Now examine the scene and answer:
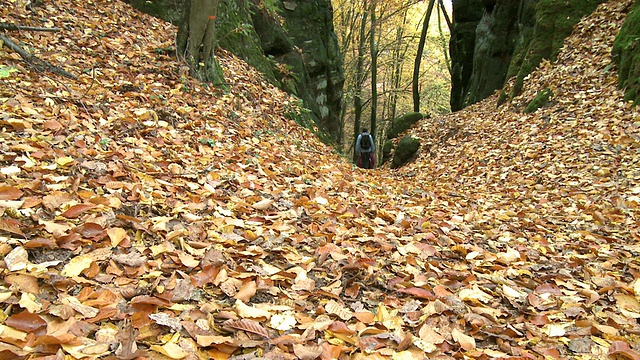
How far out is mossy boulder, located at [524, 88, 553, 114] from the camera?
27.2ft

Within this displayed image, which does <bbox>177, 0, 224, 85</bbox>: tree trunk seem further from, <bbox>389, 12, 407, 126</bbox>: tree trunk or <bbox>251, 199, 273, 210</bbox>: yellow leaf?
<bbox>389, 12, 407, 126</bbox>: tree trunk

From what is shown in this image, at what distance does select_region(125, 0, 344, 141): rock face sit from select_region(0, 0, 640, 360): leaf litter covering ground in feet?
10.0

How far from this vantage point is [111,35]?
6355mm

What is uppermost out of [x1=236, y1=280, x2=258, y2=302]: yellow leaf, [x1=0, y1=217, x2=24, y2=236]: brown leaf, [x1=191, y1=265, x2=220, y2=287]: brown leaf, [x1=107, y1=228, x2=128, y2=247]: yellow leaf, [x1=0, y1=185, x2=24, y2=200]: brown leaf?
[x1=0, y1=185, x2=24, y2=200]: brown leaf

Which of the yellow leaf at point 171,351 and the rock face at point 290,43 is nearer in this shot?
the yellow leaf at point 171,351

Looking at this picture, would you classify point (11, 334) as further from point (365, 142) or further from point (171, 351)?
point (365, 142)

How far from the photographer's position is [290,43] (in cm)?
1216

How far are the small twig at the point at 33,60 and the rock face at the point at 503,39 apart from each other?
9.68 meters

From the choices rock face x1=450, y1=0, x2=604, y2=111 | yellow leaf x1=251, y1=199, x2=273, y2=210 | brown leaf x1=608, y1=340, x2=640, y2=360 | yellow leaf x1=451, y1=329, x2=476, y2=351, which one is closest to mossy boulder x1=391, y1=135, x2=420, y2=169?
rock face x1=450, y1=0, x2=604, y2=111

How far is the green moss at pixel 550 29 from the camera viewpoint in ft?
30.7

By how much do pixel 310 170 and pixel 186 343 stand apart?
4042mm

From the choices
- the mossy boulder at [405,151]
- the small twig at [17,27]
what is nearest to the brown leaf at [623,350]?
the small twig at [17,27]

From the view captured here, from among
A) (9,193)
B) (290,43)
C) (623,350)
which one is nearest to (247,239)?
(9,193)

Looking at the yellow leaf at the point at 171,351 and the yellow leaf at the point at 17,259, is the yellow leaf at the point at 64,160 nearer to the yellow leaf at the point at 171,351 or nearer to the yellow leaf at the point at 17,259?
the yellow leaf at the point at 17,259
